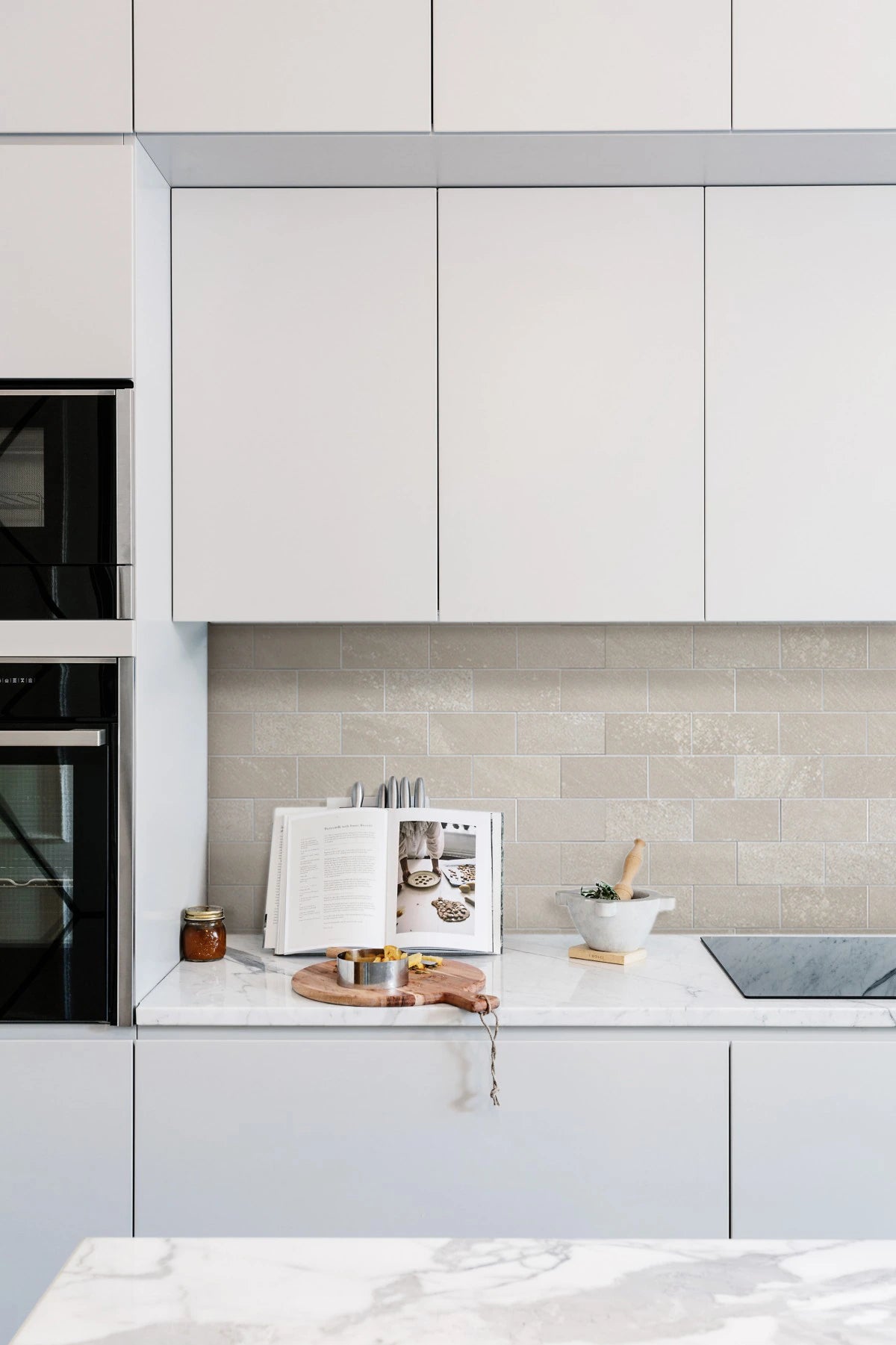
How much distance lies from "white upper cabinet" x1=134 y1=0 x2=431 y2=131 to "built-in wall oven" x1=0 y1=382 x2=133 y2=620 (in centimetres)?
51

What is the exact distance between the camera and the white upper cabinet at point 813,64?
1892 mm

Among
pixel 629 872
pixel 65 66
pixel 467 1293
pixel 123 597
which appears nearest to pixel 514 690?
pixel 629 872

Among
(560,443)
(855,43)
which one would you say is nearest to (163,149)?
(560,443)

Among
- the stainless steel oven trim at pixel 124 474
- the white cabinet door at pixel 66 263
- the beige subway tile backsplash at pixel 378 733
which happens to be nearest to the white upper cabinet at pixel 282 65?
the white cabinet door at pixel 66 263

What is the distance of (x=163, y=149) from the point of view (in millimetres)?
1942

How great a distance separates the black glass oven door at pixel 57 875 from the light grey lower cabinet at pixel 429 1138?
180mm

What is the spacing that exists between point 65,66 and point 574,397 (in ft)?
3.53

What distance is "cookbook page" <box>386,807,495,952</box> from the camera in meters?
2.23

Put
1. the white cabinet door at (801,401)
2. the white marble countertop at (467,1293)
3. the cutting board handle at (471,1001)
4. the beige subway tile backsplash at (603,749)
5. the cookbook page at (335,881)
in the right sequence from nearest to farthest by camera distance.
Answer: the white marble countertop at (467,1293)
the cutting board handle at (471,1001)
the white cabinet door at (801,401)
the cookbook page at (335,881)
the beige subway tile backsplash at (603,749)

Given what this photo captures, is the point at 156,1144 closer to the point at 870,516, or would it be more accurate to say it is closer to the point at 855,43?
the point at 870,516

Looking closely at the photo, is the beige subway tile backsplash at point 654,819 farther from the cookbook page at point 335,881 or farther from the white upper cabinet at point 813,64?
the white upper cabinet at point 813,64

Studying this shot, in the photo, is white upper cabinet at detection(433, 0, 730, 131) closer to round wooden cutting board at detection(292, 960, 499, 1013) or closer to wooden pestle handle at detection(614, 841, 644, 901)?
wooden pestle handle at detection(614, 841, 644, 901)

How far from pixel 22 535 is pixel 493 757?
3.64 ft

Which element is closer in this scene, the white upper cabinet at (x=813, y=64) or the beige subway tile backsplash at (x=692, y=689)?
the white upper cabinet at (x=813, y=64)
